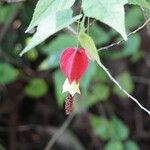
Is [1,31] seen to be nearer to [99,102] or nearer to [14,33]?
[14,33]

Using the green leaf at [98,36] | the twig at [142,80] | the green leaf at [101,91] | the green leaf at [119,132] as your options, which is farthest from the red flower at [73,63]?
the twig at [142,80]

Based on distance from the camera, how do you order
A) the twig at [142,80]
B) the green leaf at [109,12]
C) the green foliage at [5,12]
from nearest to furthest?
1. the green leaf at [109,12]
2. the green foliage at [5,12]
3. the twig at [142,80]

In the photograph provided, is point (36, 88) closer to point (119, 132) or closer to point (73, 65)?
point (119, 132)

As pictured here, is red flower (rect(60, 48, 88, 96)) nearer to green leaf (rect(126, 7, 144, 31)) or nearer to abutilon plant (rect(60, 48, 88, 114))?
abutilon plant (rect(60, 48, 88, 114))

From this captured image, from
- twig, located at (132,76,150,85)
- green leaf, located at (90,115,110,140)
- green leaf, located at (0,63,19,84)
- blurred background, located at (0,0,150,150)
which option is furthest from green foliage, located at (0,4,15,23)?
twig, located at (132,76,150,85)

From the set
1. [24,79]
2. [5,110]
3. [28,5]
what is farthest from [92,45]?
[5,110]

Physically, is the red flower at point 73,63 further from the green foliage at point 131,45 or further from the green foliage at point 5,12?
the green foliage at point 131,45
